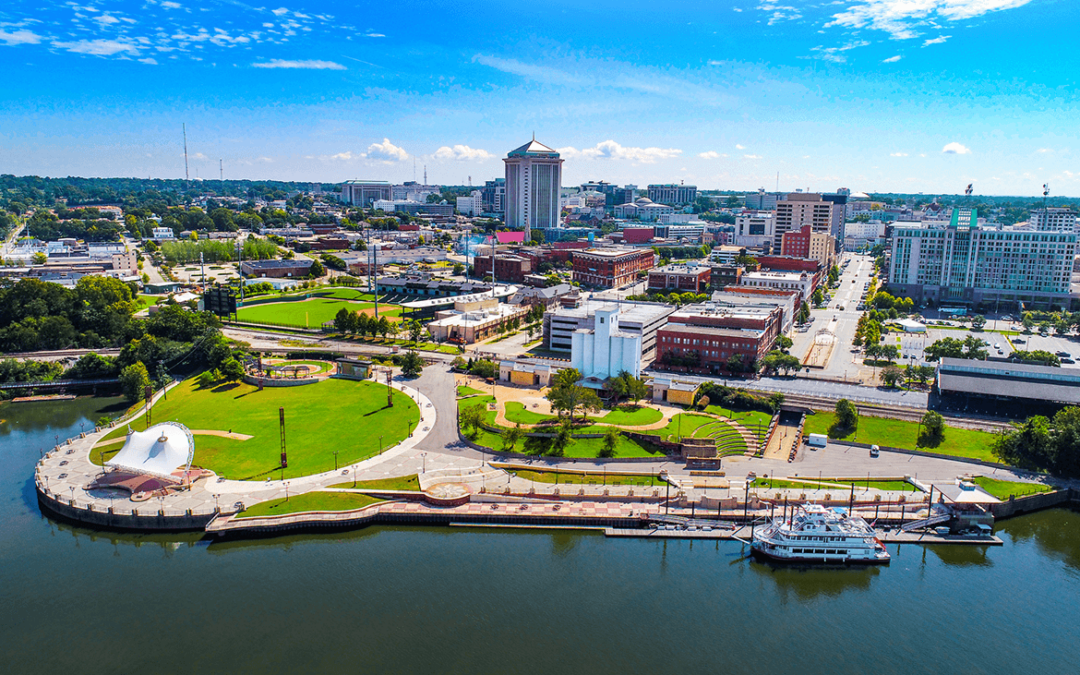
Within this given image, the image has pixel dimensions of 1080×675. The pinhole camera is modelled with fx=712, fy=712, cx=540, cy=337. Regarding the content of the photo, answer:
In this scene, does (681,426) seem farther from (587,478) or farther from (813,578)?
(813,578)

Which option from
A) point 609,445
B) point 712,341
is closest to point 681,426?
point 609,445

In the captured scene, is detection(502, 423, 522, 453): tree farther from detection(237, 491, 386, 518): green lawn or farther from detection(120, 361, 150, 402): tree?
detection(120, 361, 150, 402): tree

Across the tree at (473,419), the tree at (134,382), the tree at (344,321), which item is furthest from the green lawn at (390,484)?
the tree at (344,321)

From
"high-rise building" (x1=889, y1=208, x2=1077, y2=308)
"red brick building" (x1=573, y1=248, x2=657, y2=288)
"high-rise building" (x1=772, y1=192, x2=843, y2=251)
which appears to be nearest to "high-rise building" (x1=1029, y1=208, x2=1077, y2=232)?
"high-rise building" (x1=772, y1=192, x2=843, y2=251)

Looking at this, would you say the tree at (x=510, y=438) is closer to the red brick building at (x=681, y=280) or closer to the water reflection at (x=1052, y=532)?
the water reflection at (x=1052, y=532)

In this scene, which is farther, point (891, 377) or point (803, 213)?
point (803, 213)

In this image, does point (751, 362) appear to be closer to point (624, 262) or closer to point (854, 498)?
point (854, 498)
